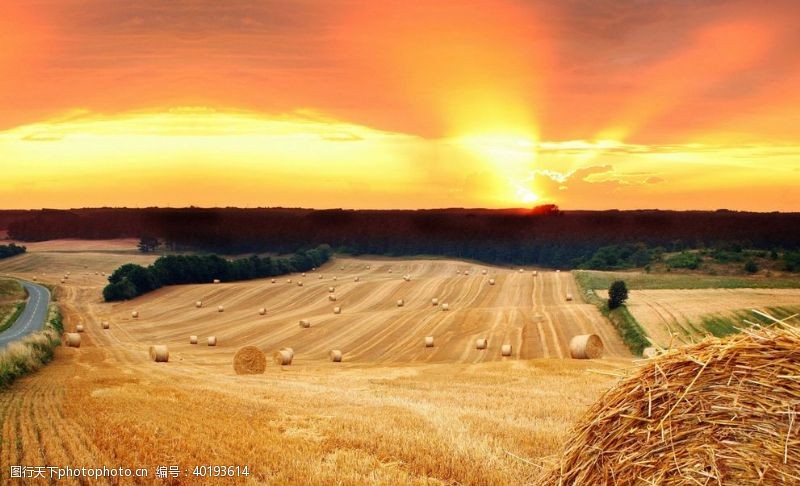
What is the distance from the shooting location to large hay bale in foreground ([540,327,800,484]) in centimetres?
610

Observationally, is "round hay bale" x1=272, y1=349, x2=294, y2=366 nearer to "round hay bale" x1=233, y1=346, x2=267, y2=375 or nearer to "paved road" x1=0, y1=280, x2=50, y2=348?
"round hay bale" x1=233, y1=346, x2=267, y2=375

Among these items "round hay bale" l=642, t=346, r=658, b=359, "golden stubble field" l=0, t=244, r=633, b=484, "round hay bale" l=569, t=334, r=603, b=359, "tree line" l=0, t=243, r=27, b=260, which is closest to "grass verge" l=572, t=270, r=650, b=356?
"golden stubble field" l=0, t=244, r=633, b=484

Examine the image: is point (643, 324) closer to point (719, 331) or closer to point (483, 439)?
point (719, 331)

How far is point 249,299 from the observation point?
81.2 meters

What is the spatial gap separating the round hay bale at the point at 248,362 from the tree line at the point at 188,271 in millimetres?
67599

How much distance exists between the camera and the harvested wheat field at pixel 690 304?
161ft

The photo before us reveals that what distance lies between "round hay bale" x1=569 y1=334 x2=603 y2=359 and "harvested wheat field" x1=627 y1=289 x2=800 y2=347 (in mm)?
11589

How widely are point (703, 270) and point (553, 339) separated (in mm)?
48160

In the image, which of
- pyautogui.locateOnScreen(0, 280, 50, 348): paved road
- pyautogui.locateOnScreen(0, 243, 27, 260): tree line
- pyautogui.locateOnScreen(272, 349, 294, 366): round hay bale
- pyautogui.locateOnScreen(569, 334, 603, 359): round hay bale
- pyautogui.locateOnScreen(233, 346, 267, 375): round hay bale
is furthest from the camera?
pyautogui.locateOnScreen(0, 243, 27, 260): tree line

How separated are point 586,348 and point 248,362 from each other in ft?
50.4

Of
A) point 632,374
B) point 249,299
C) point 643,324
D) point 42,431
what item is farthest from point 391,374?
point 249,299

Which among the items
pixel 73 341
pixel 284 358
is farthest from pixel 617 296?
pixel 73 341

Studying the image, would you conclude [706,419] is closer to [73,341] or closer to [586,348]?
[586,348]

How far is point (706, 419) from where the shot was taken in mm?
6469
